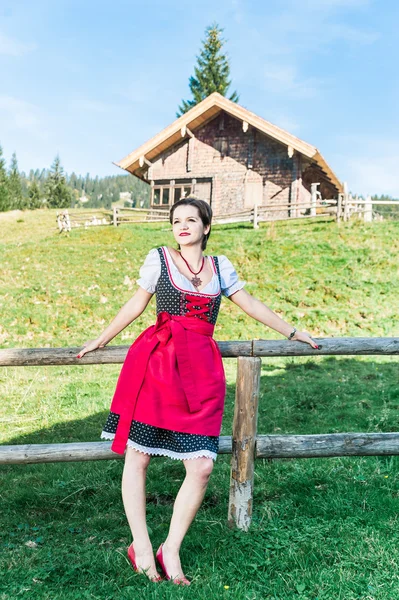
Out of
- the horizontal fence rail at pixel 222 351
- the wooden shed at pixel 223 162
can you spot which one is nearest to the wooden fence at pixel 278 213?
the wooden shed at pixel 223 162

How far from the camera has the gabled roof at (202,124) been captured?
873 inches

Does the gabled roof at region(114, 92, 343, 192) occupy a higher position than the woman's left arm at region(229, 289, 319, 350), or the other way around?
the gabled roof at region(114, 92, 343, 192)

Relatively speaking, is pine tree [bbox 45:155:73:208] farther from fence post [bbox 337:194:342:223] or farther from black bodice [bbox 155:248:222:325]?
black bodice [bbox 155:248:222:325]

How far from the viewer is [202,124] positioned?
974 inches

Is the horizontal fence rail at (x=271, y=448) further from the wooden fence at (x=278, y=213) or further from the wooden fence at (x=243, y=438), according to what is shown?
the wooden fence at (x=278, y=213)

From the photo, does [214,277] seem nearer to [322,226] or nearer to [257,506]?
[257,506]

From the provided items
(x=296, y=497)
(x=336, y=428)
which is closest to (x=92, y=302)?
(x=336, y=428)

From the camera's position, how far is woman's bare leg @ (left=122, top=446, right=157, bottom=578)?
2.83 m

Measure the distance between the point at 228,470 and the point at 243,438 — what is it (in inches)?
53.0

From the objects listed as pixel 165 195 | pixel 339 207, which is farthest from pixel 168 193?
pixel 339 207

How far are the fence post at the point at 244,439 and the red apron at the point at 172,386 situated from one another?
379mm

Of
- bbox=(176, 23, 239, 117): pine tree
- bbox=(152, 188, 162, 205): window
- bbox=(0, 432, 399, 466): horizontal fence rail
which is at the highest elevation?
bbox=(176, 23, 239, 117): pine tree

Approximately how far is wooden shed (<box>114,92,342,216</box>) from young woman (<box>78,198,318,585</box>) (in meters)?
21.0

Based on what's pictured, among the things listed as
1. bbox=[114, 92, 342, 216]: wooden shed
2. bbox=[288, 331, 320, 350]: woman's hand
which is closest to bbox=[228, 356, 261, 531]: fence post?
bbox=[288, 331, 320, 350]: woman's hand
